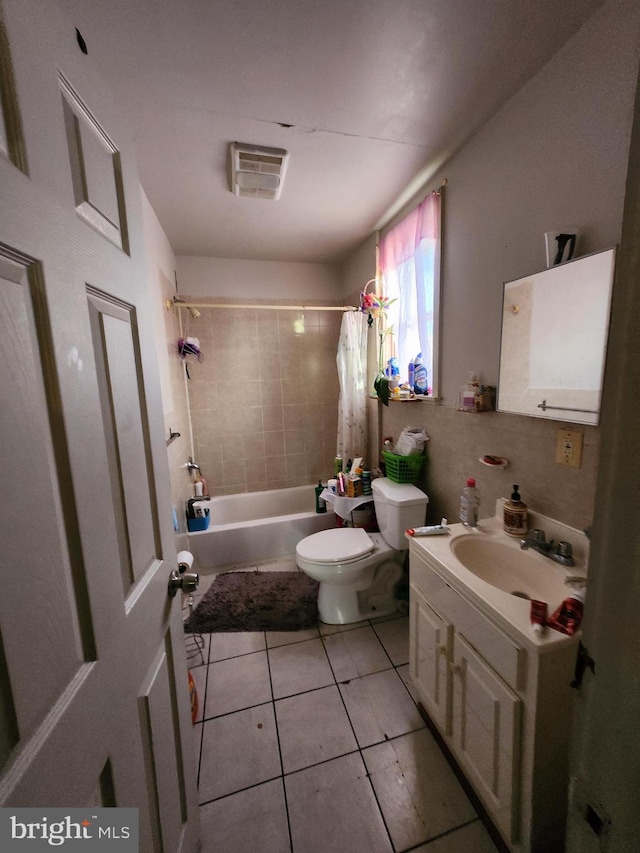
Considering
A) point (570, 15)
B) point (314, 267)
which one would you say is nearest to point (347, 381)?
point (314, 267)

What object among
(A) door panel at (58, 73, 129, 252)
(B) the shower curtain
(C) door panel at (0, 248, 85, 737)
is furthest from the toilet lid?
(A) door panel at (58, 73, 129, 252)

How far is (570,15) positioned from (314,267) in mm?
2283

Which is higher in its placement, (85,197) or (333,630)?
(85,197)

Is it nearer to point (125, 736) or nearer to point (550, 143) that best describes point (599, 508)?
point (125, 736)

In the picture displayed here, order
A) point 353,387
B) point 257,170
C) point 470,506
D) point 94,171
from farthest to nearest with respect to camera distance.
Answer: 1. point 353,387
2. point 257,170
3. point 470,506
4. point 94,171

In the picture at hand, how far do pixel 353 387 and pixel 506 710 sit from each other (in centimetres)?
210

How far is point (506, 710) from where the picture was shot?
0.86 meters

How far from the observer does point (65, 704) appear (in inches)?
17.2

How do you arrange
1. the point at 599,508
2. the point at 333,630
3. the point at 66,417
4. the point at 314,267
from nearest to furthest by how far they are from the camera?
1. the point at 599,508
2. the point at 66,417
3. the point at 333,630
4. the point at 314,267

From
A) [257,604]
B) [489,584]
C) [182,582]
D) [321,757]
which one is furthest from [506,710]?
[257,604]

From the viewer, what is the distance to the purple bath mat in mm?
1893

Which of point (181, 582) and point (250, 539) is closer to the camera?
point (181, 582)

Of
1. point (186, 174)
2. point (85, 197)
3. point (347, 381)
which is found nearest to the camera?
point (85, 197)

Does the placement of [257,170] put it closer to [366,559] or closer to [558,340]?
[558,340]
